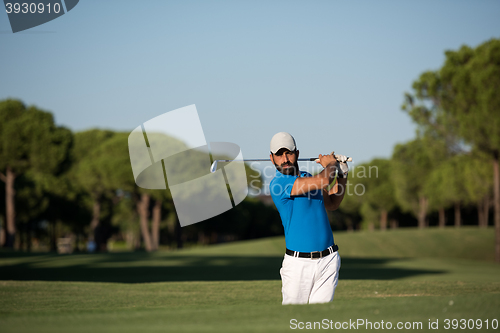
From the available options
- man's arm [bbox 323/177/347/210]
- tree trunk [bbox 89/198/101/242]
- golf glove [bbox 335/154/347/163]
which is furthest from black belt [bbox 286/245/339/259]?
tree trunk [bbox 89/198/101/242]

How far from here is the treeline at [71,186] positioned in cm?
3991

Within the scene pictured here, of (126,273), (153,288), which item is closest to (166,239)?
(126,273)

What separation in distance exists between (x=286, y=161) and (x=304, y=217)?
555mm

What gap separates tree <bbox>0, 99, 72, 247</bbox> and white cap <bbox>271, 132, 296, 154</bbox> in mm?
38610

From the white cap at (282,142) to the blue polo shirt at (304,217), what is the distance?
277 millimetres

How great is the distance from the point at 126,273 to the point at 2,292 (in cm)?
720

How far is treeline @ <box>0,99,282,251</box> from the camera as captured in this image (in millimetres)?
39906

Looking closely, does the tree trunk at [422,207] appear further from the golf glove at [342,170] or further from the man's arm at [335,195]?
the golf glove at [342,170]

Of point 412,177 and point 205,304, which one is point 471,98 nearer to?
point 205,304

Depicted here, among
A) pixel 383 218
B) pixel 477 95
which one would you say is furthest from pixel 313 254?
pixel 383 218

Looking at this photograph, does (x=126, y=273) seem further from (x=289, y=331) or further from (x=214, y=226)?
(x=214, y=226)

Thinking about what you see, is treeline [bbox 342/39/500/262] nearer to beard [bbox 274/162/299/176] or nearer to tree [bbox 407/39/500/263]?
tree [bbox 407/39/500/263]

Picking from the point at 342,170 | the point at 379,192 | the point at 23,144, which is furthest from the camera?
the point at 379,192

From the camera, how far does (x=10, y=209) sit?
39.0 meters
